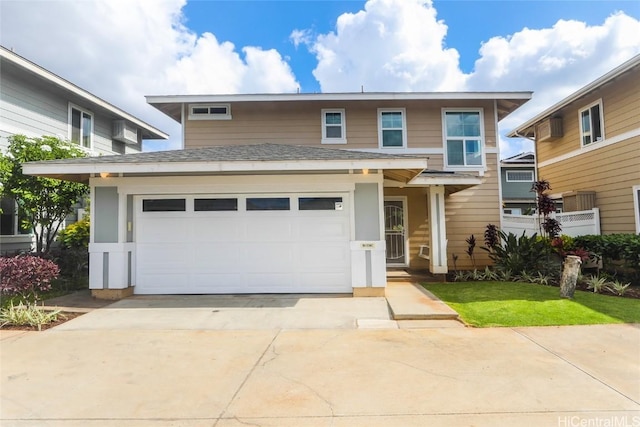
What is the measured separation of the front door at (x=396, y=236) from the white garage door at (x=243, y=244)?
4.02 metres

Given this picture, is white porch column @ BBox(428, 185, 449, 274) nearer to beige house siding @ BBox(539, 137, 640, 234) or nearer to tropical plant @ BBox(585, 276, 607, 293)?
tropical plant @ BBox(585, 276, 607, 293)

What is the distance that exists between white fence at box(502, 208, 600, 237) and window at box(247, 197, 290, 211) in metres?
7.32

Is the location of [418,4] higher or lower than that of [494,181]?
higher

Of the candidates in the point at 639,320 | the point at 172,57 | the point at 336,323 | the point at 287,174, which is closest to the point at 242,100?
the point at 172,57

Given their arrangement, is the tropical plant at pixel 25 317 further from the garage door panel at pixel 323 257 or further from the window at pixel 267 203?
the garage door panel at pixel 323 257

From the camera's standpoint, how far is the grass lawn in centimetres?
541

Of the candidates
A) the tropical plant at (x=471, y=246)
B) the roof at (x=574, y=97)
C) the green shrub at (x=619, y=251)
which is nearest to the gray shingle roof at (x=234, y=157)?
the tropical plant at (x=471, y=246)

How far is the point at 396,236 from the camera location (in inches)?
434

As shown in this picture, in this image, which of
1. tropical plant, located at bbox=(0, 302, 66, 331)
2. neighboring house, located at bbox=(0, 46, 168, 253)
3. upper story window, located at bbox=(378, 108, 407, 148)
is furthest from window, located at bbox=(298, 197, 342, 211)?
neighboring house, located at bbox=(0, 46, 168, 253)

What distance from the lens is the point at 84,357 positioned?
164 inches

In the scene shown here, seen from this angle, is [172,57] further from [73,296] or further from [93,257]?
[73,296]

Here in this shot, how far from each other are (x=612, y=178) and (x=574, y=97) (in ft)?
9.31

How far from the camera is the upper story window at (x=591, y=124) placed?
10862mm

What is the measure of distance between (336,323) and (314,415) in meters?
2.71
